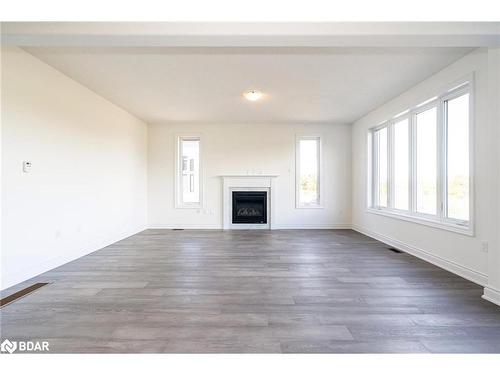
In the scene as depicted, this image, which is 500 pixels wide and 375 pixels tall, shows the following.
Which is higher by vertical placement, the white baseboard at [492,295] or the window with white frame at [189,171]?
the window with white frame at [189,171]

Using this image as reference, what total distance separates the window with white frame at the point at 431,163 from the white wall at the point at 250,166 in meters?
1.39

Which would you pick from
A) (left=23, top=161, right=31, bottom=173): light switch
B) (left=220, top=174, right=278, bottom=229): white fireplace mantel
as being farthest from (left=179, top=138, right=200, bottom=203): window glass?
(left=23, top=161, right=31, bottom=173): light switch

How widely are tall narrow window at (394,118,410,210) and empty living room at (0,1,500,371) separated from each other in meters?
0.04

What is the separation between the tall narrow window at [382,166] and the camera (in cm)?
540

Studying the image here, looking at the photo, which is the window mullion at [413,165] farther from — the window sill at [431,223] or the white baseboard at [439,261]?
the white baseboard at [439,261]

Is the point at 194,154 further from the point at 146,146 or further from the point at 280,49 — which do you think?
the point at 280,49

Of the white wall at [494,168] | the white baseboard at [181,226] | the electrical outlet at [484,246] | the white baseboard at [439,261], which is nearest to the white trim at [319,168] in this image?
the white baseboard at [439,261]

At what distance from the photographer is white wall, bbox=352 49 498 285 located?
2.87 metres

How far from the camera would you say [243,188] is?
6906 millimetres

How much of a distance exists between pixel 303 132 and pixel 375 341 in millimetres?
5570

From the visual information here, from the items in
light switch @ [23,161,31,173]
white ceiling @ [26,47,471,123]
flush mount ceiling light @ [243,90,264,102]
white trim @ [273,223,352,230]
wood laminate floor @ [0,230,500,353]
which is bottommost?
wood laminate floor @ [0,230,500,353]

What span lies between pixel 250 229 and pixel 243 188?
1072mm

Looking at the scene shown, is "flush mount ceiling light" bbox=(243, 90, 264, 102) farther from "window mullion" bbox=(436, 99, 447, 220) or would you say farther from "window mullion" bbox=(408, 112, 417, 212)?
"window mullion" bbox=(436, 99, 447, 220)
